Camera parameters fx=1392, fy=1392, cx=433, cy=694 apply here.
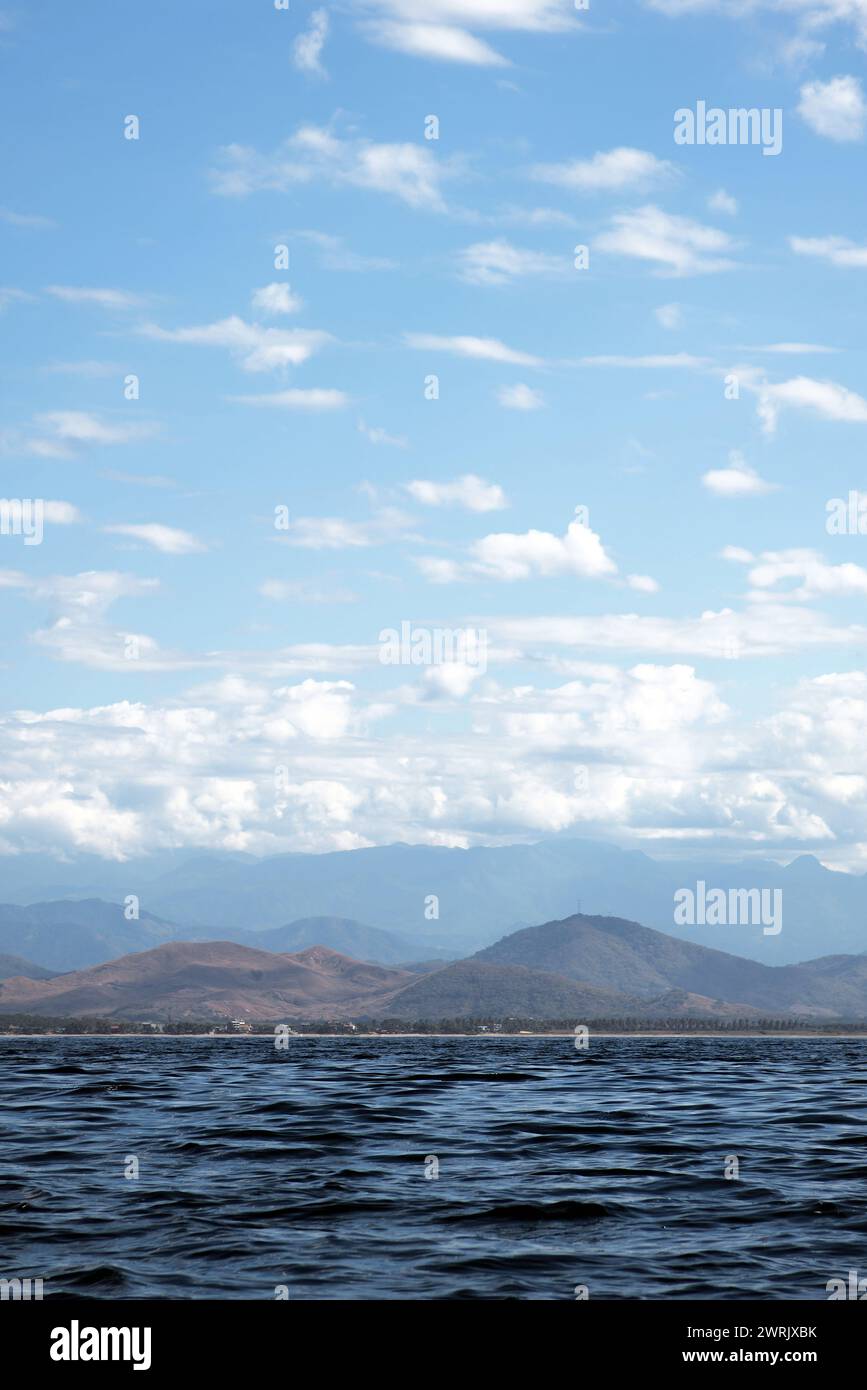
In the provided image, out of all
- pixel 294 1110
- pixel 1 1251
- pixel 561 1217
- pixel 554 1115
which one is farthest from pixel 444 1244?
pixel 294 1110

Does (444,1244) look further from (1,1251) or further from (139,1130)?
(139,1130)

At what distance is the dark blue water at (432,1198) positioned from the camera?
24.0m

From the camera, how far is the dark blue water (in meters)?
24.0

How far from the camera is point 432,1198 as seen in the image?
32.4 metres

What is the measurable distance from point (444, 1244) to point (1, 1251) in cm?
836

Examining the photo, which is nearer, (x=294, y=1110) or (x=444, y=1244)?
(x=444, y=1244)
